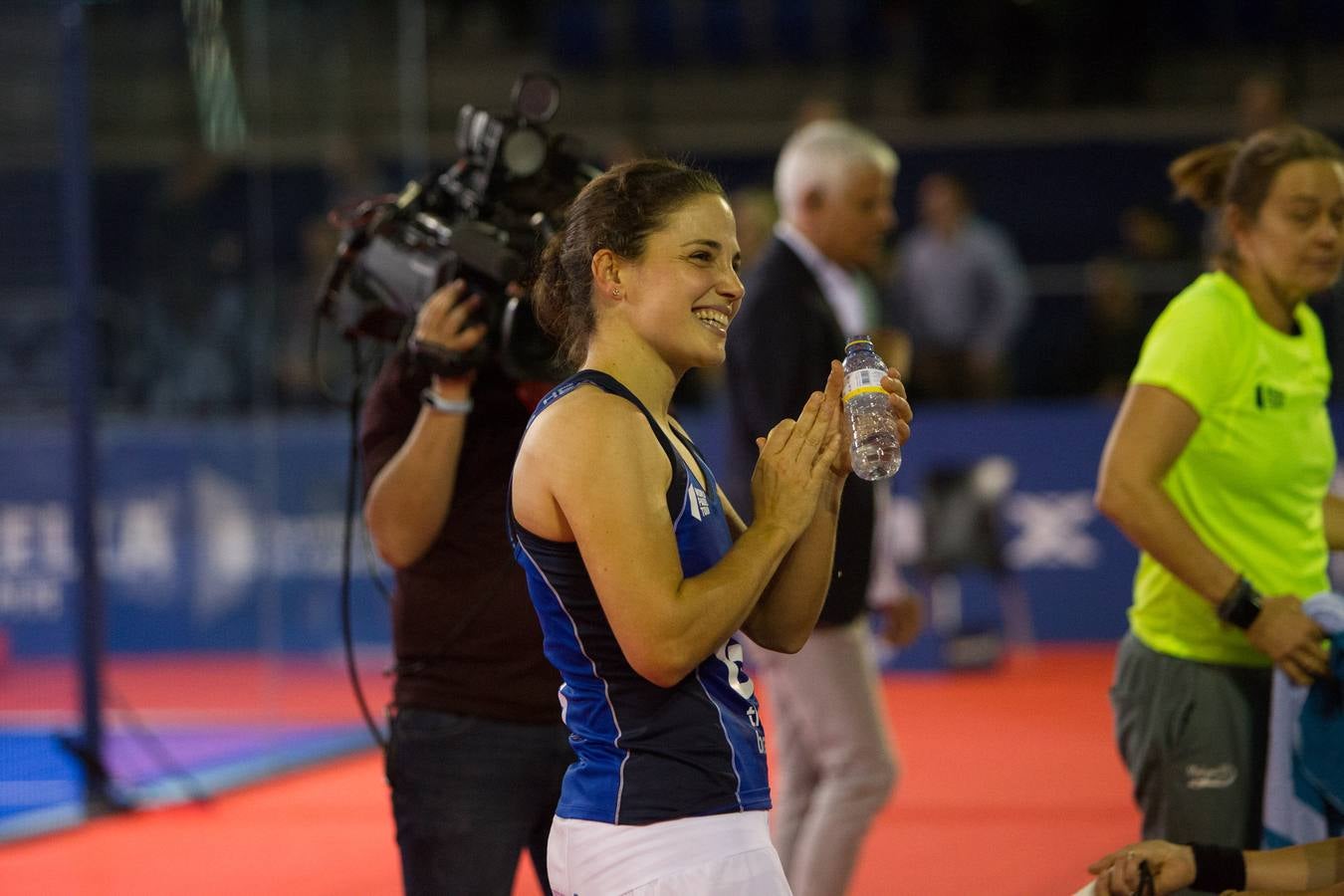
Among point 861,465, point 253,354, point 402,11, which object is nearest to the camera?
point 861,465

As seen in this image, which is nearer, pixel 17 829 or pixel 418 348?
pixel 418 348

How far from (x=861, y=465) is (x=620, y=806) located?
1.73 feet

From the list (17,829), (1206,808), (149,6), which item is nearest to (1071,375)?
(149,6)

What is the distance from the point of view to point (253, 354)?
6.52 m

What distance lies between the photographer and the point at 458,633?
8.79 ft

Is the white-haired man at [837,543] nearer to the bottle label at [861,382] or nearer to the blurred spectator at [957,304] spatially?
the bottle label at [861,382]

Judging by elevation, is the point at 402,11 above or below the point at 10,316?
above

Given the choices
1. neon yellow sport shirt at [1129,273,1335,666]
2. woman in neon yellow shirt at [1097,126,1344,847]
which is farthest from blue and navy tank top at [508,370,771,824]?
neon yellow sport shirt at [1129,273,1335,666]

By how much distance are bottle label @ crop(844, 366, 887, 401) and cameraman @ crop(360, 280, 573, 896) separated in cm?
70

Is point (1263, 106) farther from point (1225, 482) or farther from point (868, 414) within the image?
point (868, 414)

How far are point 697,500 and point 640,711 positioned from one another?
0.85 ft

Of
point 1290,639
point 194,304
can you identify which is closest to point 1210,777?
point 1290,639

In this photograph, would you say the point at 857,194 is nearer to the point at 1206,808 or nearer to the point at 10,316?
Result: the point at 1206,808

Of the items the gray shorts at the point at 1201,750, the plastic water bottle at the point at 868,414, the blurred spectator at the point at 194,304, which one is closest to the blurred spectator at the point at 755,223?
the blurred spectator at the point at 194,304
